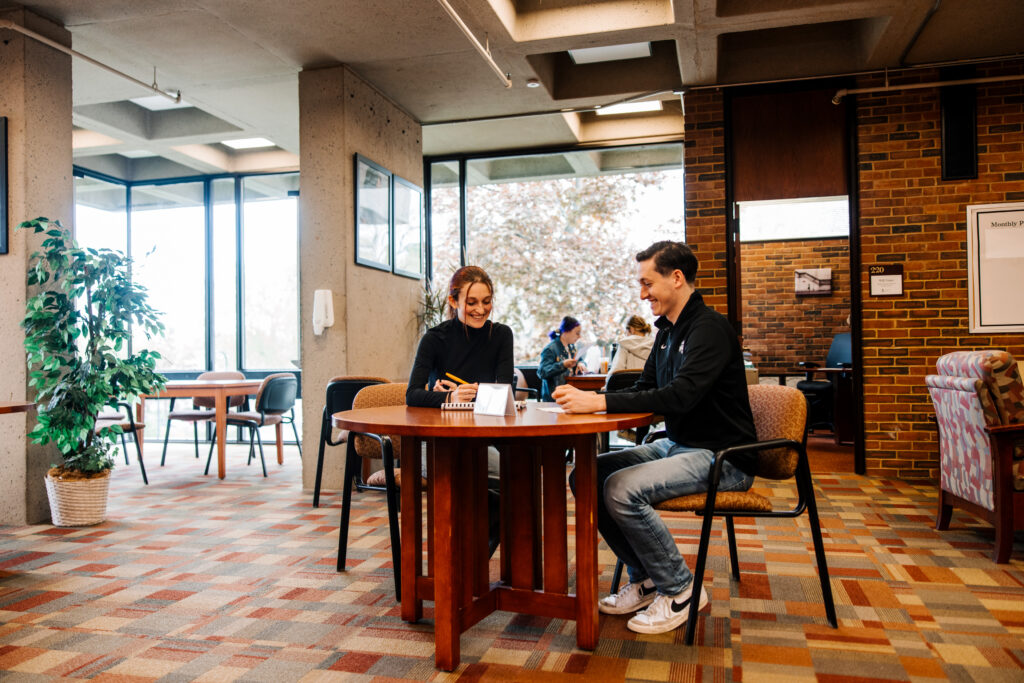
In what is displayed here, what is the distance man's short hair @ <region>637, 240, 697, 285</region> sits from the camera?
2.75 m

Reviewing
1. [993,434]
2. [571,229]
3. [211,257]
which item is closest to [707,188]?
[571,229]

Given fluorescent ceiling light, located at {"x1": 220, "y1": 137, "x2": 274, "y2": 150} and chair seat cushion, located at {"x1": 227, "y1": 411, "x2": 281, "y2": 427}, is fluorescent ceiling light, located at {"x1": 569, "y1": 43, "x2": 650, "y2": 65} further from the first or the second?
chair seat cushion, located at {"x1": 227, "y1": 411, "x2": 281, "y2": 427}

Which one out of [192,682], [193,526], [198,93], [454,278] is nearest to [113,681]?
[192,682]

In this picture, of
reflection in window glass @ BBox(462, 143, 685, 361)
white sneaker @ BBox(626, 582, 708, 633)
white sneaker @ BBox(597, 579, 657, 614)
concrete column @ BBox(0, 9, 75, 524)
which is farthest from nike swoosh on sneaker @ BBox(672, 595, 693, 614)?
reflection in window glass @ BBox(462, 143, 685, 361)

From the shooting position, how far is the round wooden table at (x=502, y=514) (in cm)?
227

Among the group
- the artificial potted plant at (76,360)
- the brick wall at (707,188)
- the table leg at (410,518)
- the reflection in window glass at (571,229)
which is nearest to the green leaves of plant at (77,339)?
the artificial potted plant at (76,360)

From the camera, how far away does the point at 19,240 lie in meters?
4.37

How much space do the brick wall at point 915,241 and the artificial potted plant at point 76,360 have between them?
210 inches

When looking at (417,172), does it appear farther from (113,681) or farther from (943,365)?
(113,681)

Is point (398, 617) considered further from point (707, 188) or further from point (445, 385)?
point (707, 188)

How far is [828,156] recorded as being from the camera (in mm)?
5941

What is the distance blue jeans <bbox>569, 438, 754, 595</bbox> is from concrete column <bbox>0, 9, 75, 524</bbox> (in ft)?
11.8

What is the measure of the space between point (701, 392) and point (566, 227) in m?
5.38

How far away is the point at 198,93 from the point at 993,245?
21.0 ft
